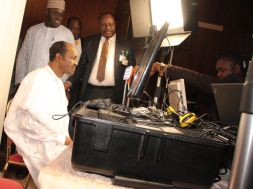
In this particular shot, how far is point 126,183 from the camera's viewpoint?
0.71 metres

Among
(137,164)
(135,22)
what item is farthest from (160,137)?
(135,22)

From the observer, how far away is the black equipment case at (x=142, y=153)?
2.32ft

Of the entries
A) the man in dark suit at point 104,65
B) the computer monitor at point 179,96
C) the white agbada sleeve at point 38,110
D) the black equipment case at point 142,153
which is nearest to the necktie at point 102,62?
the man in dark suit at point 104,65

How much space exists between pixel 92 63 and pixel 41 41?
1.87 feet

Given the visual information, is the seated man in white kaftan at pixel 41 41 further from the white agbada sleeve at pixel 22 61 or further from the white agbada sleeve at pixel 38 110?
the white agbada sleeve at pixel 38 110

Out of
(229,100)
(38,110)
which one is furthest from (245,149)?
(38,110)

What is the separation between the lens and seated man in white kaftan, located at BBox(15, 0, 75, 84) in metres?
3.04

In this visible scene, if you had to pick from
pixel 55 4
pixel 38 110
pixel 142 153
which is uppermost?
pixel 55 4

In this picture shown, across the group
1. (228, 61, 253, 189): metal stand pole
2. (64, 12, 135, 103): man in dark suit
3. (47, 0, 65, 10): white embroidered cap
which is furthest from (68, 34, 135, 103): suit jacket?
(228, 61, 253, 189): metal stand pole

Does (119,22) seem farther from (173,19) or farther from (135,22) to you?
(173,19)

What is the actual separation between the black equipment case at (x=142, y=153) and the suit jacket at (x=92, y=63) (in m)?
2.28

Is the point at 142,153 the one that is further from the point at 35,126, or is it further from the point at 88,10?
the point at 88,10

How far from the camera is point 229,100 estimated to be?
1.07m

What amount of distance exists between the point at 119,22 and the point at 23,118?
2.77 m
